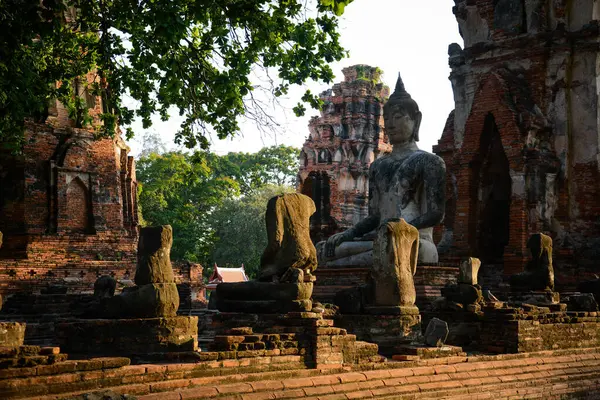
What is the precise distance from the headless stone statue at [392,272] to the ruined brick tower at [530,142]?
6.26 metres

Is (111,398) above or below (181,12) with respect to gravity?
below

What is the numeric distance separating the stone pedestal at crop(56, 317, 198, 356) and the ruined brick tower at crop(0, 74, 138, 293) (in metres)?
9.39

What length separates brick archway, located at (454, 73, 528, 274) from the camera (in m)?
15.0

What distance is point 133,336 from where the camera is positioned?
7.10 m

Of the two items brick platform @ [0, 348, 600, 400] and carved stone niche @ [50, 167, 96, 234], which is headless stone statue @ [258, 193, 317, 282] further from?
carved stone niche @ [50, 167, 96, 234]

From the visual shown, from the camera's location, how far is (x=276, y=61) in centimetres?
1187

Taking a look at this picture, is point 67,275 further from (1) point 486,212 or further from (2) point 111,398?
(2) point 111,398

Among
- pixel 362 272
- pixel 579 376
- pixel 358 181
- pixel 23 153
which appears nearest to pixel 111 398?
pixel 362 272

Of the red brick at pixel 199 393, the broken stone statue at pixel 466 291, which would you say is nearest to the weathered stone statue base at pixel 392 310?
the broken stone statue at pixel 466 291

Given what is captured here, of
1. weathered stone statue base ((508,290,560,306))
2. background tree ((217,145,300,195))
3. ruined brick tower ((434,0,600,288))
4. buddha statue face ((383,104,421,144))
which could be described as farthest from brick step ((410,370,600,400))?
background tree ((217,145,300,195))

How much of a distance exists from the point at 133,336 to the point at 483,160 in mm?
10399

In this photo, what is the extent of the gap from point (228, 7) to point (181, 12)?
0.59 metres

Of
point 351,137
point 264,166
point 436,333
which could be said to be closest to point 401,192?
point 436,333

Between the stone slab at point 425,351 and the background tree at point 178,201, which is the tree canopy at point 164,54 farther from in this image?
the background tree at point 178,201
